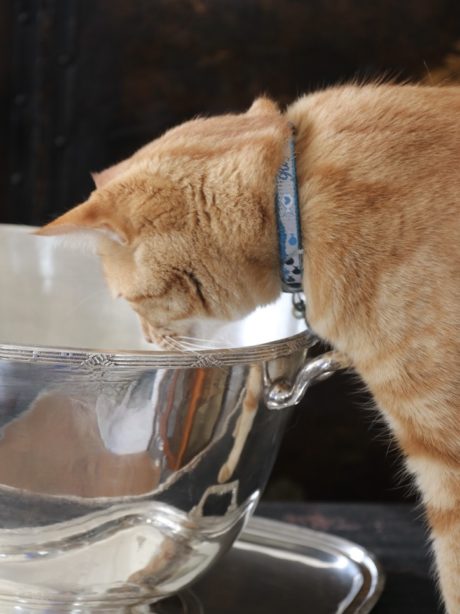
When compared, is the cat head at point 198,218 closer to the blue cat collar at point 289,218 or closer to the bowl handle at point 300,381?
Result: the blue cat collar at point 289,218

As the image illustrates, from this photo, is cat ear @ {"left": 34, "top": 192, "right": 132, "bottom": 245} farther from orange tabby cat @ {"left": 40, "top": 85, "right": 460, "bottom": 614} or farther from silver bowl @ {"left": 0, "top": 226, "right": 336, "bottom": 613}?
silver bowl @ {"left": 0, "top": 226, "right": 336, "bottom": 613}

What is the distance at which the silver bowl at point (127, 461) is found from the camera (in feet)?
2.61

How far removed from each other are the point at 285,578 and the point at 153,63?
98cm

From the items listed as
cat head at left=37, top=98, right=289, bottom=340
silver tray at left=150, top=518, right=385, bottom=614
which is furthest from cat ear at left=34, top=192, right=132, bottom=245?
silver tray at left=150, top=518, right=385, bottom=614

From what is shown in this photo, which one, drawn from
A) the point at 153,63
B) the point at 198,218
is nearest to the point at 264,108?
the point at 198,218

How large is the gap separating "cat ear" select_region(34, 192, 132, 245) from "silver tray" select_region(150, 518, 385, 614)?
0.37 m

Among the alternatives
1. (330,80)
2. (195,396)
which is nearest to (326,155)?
(195,396)

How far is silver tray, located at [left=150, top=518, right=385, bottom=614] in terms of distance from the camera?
100 cm

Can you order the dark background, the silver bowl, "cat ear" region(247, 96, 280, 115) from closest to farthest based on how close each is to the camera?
1. the silver bowl
2. "cat ear" region(247, 96, 280, 115)
3. the dark background

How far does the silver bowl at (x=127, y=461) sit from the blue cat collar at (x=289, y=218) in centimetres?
7

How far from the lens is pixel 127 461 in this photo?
0.83 m

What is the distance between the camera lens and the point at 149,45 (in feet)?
5.57

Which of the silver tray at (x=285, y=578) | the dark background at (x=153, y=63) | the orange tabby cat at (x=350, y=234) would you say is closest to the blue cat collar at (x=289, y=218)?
the orange tabby cat at (x=350, y=234)

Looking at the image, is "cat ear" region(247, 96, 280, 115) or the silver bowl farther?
"cat ear" region(247, 96, 280, 115)
